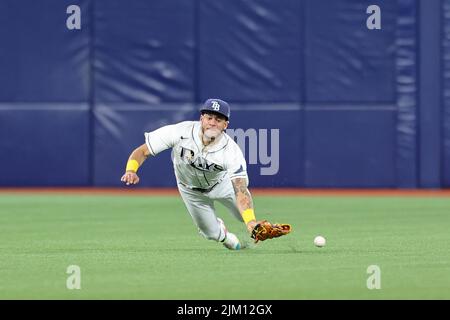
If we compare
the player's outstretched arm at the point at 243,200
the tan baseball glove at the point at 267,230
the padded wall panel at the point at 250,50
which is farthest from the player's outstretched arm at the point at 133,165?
the padded wall panel at the point at 250,50

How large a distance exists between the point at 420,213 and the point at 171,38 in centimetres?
650

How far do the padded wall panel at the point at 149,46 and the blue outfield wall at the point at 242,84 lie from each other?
2cm

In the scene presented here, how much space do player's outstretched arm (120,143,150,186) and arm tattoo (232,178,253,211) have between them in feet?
2.90

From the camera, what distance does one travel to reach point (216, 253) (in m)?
12.3

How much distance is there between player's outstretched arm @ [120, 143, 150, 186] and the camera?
11.4 metres

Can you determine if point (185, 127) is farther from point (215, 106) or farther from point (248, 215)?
point (248, 215)

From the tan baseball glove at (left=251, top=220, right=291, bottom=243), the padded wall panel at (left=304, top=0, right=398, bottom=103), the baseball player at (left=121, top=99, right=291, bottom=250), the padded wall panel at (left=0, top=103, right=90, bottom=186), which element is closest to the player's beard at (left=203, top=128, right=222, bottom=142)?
the baseball player at (left=121, top=99, right=291, bottom=250)

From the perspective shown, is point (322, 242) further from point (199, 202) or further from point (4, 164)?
point (4, 164)

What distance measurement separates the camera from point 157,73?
878 inches

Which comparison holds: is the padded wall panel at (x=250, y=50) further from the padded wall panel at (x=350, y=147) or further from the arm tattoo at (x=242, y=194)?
the arm tattoo at (x=242, y=194)

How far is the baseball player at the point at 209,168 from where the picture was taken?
11.6 m

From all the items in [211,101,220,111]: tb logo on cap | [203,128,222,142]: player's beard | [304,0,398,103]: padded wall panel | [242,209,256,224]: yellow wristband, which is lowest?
[242,209,256,224]: yellow wristband

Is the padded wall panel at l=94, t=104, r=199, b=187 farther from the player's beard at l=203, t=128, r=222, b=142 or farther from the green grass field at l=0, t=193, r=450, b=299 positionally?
the player's beard at l=203, t=128, r=222, b=142
